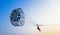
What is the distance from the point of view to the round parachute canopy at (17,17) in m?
1.64

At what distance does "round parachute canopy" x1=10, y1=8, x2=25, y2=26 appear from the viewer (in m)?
1.64

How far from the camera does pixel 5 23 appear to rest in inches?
65.6

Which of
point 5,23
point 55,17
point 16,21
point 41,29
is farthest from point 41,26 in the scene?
point 5,23

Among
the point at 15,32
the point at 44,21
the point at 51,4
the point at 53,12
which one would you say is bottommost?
the point at 15,32

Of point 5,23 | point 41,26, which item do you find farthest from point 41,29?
point 5,23

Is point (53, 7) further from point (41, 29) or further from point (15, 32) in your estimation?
point (15, 32)

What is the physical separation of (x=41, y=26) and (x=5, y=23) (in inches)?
18.8

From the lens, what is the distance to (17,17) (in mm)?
1639

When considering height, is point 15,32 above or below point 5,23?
below

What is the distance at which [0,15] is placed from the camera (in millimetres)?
1672

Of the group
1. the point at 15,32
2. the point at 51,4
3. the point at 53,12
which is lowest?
the point at 15,32

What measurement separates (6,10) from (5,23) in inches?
6.8

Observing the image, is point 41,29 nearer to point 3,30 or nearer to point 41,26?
point 41,26

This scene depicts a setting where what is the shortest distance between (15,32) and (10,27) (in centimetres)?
9
